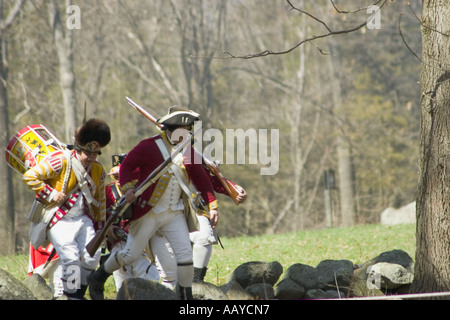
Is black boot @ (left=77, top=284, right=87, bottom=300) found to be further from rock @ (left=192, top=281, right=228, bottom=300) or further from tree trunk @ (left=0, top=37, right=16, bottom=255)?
tree trunk @ (left=0, top=37, right=16, bottom=255)

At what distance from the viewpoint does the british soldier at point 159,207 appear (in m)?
7.08

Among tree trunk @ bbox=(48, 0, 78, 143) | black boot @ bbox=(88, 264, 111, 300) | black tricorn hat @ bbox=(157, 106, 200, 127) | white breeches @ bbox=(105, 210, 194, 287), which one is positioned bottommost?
black boot @ bbox=(88, 264, 111, 300)

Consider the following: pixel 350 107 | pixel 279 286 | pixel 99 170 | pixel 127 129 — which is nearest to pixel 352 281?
pixel 279 286

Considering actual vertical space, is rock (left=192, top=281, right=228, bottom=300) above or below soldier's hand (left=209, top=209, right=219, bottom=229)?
below

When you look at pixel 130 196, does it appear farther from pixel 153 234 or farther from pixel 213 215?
pixel 213 215

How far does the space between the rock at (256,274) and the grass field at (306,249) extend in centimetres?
104

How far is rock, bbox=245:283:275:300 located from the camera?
776 cm

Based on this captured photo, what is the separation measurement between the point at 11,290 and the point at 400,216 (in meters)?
14.9

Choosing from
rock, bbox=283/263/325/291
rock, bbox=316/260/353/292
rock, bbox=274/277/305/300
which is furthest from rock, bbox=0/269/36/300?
rock, bbox=316/260/353/292

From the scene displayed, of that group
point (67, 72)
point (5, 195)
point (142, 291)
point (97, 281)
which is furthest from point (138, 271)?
point (67, 72)

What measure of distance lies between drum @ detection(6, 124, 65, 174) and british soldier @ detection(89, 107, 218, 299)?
0.83 metres

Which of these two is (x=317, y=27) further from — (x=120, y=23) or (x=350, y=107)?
(x=120, y=23)

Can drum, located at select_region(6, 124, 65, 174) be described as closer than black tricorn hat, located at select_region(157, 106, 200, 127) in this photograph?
No

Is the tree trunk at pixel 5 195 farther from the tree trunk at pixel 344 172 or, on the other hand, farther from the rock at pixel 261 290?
the tree trunk at pixel 344 172
